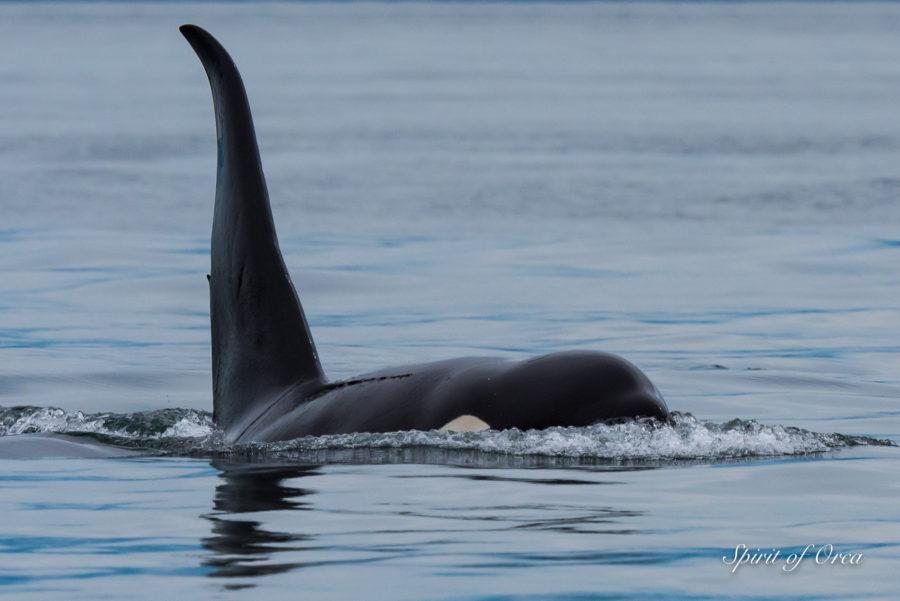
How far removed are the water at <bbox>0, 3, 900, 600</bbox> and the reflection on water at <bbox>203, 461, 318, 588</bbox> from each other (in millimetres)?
24

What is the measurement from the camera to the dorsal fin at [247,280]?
998 centimetres

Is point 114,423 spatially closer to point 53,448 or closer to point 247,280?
point 53,448

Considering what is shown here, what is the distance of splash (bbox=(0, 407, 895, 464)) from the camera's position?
881 cm

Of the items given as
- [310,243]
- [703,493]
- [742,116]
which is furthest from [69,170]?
[703,493]

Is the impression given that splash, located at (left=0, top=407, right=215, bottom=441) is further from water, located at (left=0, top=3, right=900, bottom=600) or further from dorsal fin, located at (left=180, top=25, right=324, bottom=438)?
dorsal fin, located at (left=180, top=25, right=324, bottom=438)

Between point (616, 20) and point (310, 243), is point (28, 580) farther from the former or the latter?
point (616, 20)

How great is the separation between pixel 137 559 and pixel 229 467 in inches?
80.9

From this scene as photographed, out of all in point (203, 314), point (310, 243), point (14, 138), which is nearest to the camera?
point (203, 314)

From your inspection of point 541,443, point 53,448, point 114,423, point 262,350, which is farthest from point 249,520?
point 114,423

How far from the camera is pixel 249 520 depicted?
800cm

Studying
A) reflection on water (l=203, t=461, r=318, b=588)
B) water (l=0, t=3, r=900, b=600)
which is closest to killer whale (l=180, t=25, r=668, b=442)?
water (l=0, t=3, r=900, b=600)

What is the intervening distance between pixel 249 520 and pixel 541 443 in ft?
5.06

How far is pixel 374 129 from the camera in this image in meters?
38.2

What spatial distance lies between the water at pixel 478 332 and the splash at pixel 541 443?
22 mm
